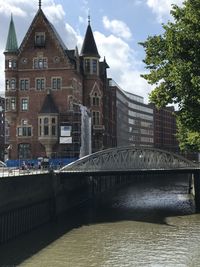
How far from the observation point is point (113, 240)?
44.3 meters

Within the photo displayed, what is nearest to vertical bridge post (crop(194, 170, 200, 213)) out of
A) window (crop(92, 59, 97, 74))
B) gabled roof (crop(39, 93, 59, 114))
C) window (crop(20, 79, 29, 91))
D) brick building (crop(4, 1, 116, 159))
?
brick building (crop(4, 1, 116, 159))

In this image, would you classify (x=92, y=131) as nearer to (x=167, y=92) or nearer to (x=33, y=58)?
(x=33, y=58)

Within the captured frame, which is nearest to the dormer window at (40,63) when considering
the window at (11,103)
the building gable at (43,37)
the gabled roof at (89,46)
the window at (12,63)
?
the building gable at (43,37)

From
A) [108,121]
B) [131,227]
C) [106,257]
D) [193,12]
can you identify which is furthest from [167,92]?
[108,121]

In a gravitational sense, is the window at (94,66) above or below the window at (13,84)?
above

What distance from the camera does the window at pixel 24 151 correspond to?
8569 cm

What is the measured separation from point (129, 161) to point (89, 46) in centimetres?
2746

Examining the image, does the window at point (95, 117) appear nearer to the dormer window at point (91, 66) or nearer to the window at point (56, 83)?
the dormer window at point (91, 66)

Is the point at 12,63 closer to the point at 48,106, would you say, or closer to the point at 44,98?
the point at 44,98

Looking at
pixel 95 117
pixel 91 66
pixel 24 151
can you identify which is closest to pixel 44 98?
pixel 24 151

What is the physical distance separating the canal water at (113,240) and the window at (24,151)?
69.6 feet


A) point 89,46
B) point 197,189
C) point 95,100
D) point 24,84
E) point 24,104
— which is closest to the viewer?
point 197,189

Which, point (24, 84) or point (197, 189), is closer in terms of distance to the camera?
point (197, 189)

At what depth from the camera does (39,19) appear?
84.5m
